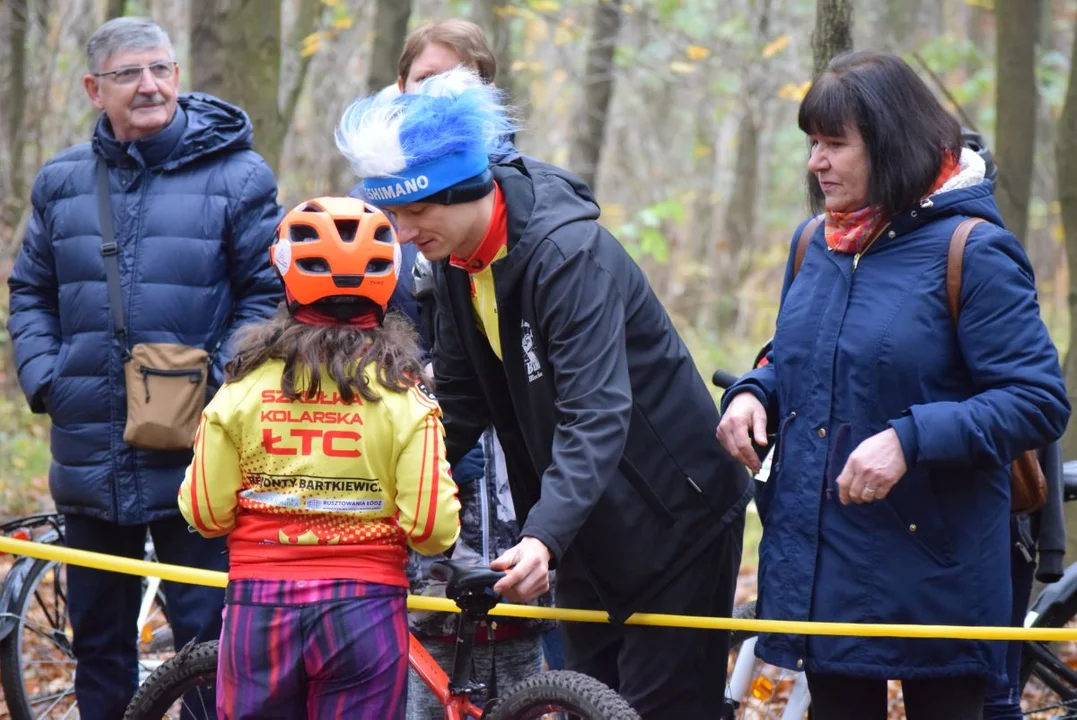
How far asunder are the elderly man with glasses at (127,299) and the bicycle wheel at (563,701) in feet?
5.36

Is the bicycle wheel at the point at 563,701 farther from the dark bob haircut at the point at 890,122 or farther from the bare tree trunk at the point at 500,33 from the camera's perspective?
the bare tree trunk at the point at 500,33

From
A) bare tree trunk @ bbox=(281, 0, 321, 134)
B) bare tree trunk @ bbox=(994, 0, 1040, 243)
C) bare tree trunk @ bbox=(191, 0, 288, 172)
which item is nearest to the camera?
bare tree trunk @ bbox=(994, 0, 1040, 243)

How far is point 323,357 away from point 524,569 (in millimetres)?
721

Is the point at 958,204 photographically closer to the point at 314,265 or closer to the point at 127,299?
the point at 314,265

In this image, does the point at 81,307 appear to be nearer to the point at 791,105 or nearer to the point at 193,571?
the point at 193,571

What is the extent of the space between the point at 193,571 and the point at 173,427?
682 mm

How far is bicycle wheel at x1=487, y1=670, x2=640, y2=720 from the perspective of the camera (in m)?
3.16

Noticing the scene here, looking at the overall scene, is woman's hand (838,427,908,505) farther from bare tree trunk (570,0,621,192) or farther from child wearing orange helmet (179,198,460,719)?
bare tree trunk (570,0,621,192)

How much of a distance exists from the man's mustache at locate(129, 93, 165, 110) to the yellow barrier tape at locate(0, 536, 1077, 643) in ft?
5.14

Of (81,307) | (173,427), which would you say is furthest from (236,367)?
(81,307)

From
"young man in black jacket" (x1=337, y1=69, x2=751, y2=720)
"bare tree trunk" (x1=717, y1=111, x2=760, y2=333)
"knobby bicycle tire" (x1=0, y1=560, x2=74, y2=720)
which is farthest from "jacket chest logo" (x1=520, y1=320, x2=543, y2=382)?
"bare tree trunk" (x1=717, y1=111, x2=760, y2=333)

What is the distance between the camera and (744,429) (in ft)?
10.9

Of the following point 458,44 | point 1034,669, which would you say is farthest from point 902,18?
point 1034,669

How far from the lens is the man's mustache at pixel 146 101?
4594mm
